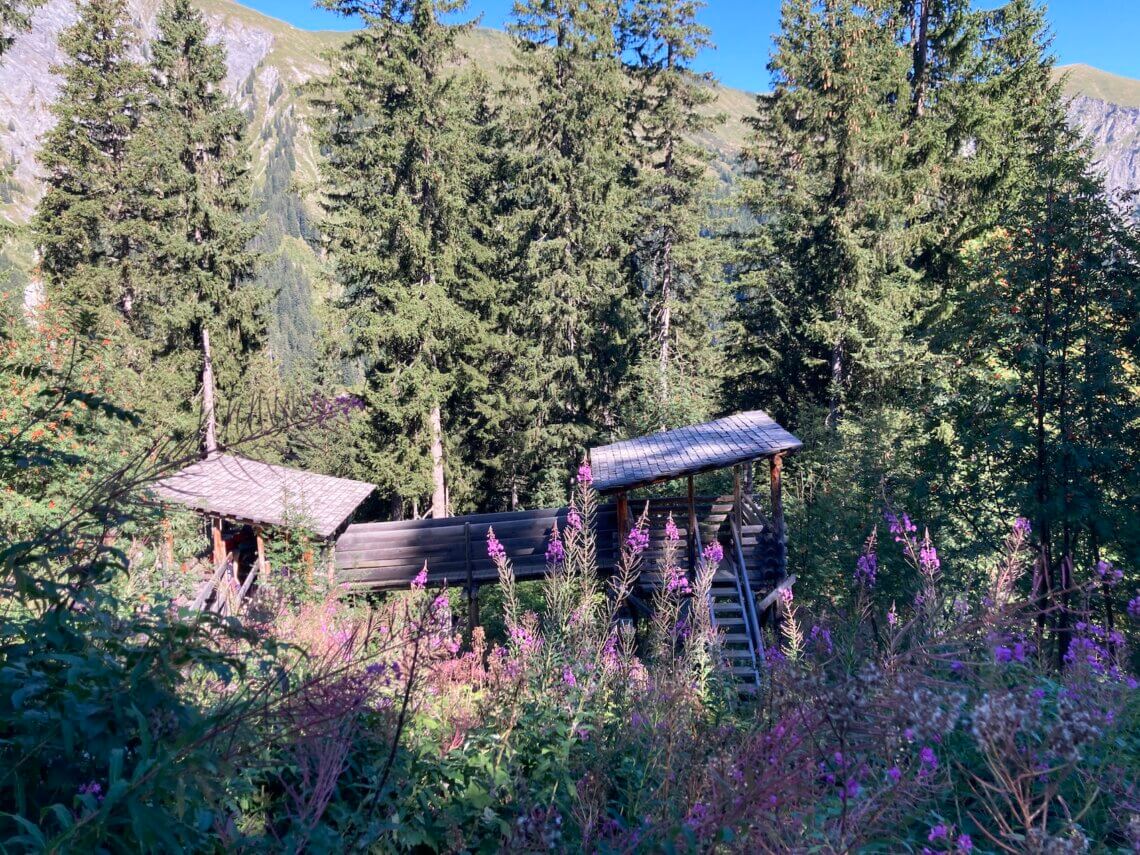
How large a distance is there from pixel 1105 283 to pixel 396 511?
56.5ft

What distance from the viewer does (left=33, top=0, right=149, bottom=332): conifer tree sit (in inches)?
826

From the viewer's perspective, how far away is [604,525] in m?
13.4

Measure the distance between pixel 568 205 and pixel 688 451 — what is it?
12096 mm

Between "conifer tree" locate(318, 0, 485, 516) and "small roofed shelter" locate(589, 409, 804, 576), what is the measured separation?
767cm

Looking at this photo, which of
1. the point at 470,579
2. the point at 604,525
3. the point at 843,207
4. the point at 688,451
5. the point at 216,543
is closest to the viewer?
the point at 688,451

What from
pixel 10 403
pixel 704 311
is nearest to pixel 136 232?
pixel 10 403

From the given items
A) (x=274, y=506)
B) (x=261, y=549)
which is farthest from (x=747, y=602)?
(x=274, y=506)

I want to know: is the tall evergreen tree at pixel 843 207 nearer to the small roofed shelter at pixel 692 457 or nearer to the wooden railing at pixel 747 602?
the small roofed shelter at pixel 692 457

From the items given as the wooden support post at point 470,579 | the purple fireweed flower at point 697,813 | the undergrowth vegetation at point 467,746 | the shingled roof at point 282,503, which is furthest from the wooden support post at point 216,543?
the purple fireweed flower at point 697,813

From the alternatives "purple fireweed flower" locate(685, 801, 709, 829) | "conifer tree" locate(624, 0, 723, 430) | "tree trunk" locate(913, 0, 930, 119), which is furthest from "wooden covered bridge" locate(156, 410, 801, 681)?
"tree trunk" locate(913, 0, 930, 119)

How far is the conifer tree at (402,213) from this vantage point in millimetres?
18312

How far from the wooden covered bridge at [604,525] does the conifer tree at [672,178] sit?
30.3 ft

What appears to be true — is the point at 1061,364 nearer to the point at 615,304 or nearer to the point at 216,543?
the point at 216,543

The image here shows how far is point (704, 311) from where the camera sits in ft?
81.4
